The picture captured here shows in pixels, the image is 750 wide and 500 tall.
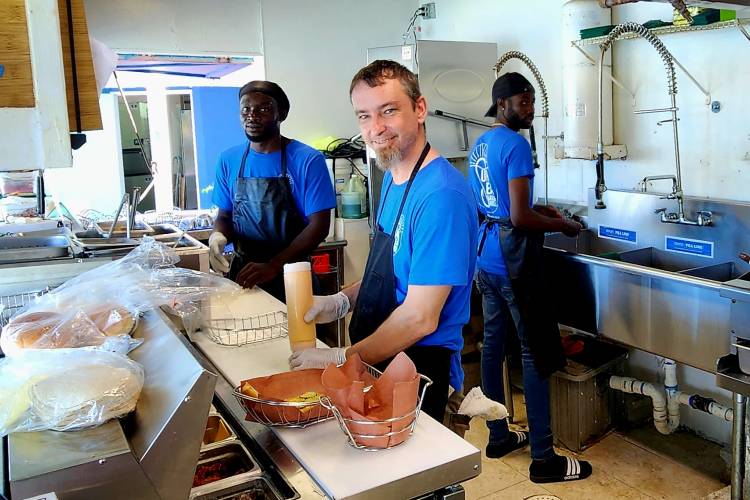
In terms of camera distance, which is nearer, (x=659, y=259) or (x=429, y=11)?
(x=659, y=259)

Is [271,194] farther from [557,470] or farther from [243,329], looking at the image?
[557,470]

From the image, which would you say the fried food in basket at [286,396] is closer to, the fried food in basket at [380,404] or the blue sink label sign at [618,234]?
the fried food in basket at [380,404]

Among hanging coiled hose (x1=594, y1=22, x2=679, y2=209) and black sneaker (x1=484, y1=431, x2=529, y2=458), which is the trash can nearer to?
black sneaker (x1=484, y1=431, x2=529, y2=458)

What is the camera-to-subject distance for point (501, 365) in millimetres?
3195

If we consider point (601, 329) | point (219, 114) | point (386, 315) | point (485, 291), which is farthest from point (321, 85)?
point (386, 315)

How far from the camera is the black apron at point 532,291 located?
9.64 feet

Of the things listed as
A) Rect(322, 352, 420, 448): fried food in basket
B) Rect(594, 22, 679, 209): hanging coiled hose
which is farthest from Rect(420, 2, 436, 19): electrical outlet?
Rect(322, 352, 420, 448): fried food in basket

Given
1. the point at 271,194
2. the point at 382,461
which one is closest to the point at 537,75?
the point at 271,194

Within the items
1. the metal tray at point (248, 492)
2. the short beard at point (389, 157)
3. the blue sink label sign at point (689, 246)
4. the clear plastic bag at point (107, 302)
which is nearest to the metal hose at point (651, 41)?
the blue sink label sign at point (689, 246)

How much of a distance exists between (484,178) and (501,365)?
0.94 metres

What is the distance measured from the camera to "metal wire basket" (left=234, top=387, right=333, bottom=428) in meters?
1.25

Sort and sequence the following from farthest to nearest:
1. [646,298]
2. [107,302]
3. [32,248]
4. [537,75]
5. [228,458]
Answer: [537,75]
[646,298]
[32,248]
[107,302]
[228,458]

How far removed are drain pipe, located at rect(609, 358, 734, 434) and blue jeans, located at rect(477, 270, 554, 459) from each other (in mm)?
518

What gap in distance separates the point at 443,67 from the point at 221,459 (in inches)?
127
